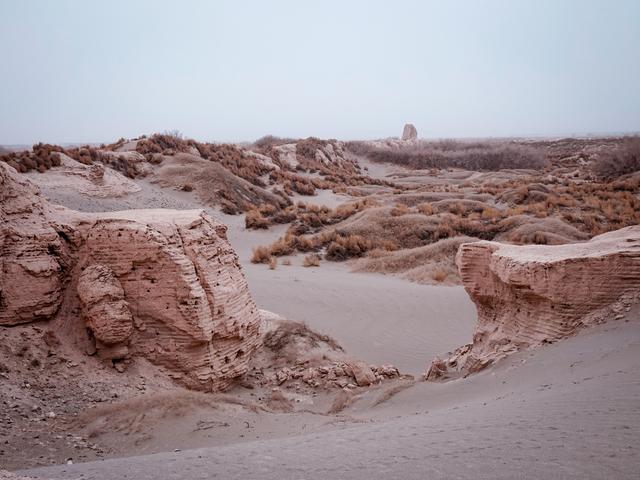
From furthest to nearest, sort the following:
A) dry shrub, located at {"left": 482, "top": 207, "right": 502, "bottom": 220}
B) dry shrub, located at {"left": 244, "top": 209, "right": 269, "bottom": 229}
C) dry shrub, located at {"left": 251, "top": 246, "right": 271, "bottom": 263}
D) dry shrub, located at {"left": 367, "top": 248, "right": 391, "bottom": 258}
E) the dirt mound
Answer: the dirt mound, dry shrub, located at {"left": 244, "top": 209, "right": 269, "bottom": 229}, dry shrub, located at {"left": 482, "top": 207, "right": 502, "bottom": 220}, dry shrub, located at {"left": 367, "top": 248, "right": 391, "bottom": 258}, dry shrub, located at {"left": 251, "top": 246, "right": 271, "bottom": 263}

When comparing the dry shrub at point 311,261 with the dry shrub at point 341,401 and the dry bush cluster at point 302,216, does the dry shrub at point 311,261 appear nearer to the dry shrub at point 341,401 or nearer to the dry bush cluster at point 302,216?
the dry bush cluster at point 302,216

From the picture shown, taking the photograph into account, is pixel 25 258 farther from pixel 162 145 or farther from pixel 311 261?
pixel 162 145

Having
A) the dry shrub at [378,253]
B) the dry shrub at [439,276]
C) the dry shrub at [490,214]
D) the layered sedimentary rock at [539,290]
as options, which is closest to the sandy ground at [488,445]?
the layered sedimentary rock at [539,290]

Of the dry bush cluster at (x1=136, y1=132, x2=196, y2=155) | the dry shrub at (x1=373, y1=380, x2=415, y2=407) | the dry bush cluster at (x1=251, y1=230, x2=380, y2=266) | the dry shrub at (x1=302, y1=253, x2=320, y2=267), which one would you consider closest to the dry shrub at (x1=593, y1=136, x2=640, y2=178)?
the dry bush cluster at (x1=251, y1=230, x2=380, y2=266)

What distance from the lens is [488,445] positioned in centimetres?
260

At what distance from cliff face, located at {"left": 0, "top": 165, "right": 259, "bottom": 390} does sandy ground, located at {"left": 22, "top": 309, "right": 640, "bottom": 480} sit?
7.51ft

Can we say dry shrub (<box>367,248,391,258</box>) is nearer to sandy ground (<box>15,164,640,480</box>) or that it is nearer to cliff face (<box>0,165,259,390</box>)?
sandy ground (<box>15,164,640,480</box>)

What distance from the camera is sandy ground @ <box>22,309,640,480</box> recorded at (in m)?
2.29

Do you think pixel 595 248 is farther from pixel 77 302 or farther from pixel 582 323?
pixel 77 302

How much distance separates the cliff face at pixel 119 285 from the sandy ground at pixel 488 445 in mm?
2290

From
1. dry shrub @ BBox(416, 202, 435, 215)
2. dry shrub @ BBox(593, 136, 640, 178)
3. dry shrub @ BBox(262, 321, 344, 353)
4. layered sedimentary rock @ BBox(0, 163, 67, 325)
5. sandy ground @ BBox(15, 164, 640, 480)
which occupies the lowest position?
dry shrub @ BBox(262, 321, 344, 353)

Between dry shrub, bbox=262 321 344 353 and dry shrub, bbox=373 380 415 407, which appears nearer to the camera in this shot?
dry shrub, bbox=373 380 415 407

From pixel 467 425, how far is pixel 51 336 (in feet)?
13.6

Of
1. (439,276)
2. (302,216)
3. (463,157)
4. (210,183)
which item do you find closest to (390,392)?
(439,276)
